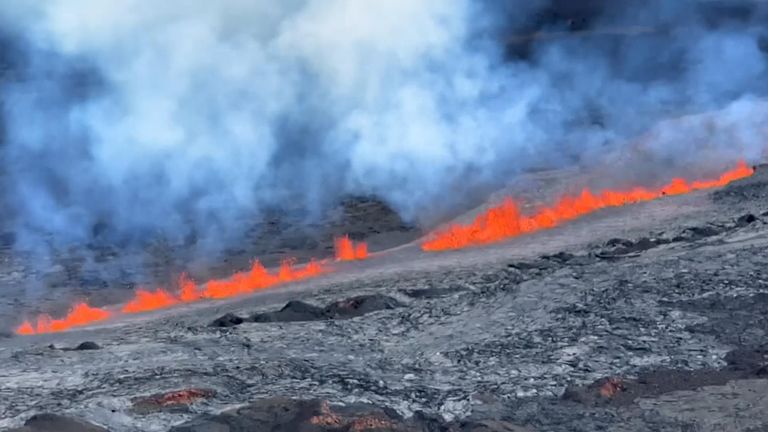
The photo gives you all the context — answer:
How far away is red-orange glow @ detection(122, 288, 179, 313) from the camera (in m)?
9.56

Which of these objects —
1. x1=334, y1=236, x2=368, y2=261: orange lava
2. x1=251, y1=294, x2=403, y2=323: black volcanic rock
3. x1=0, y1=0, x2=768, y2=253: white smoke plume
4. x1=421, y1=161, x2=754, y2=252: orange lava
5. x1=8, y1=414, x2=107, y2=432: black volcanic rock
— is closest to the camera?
x1=8, y1=414, x2=107, y2=432: black volcanic rock

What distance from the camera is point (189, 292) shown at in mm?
9984

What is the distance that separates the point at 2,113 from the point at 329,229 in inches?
247

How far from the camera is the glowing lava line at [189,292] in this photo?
9.38 meters

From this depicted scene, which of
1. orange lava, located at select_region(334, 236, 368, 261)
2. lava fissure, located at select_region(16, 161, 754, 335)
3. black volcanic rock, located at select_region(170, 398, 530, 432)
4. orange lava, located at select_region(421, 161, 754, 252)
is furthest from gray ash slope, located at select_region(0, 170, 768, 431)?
orange lava, located at select_region(421, 161, 754, 252)

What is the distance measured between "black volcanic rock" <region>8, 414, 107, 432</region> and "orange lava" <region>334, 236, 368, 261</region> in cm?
467

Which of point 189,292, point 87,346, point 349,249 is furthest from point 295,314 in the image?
point 349,249

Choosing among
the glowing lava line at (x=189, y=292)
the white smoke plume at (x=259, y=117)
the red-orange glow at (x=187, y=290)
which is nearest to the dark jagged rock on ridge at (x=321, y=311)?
the glowing lava line at (x=189, y=292)

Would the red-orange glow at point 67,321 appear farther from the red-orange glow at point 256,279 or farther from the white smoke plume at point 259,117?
the white smoke plume at point 259,117

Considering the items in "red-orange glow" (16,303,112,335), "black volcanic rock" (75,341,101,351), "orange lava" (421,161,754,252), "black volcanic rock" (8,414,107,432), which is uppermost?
"orange lava" (421,161,754,252)

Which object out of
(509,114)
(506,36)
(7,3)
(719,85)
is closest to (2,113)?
(7,3)

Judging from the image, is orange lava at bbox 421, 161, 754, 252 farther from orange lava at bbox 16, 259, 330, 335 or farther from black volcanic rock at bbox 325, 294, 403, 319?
black volcanic rock at bbox 325, 294, 403, 319

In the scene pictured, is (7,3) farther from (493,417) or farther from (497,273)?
(493,417)

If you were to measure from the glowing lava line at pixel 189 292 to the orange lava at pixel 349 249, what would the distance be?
0.02 metres
